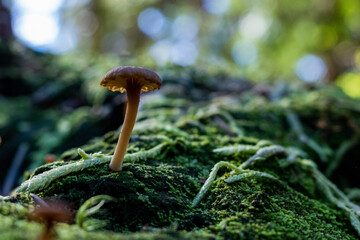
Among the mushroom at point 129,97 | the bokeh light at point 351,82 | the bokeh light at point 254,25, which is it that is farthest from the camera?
the bokeh light at point 254,25

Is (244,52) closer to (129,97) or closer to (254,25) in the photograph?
(254,25)

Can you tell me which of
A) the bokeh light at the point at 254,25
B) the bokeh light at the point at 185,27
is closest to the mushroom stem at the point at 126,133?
the bokeh light at the point at 254,25

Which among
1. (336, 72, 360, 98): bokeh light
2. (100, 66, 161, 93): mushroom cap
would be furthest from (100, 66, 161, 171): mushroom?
(336, 72, 360, 98): bokeh light

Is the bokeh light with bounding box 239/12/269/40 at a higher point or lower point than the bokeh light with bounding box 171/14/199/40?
lower

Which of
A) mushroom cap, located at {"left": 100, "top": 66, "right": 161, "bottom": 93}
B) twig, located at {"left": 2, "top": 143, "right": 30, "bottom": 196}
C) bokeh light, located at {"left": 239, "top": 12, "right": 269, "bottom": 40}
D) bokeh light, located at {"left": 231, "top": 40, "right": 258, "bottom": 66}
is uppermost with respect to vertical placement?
bokeh light, located at {"left": 239, "top": 12, "right": 269, "bottom": 40}

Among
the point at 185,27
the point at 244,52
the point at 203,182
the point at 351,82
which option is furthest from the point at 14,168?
the point at 185,27

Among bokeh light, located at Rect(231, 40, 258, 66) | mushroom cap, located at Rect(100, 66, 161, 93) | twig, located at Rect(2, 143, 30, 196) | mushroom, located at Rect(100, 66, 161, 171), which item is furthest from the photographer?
bokeh light, located at Rect(231, 40, 258, 66)

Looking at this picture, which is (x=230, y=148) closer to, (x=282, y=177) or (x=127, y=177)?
(x=282, y=177)

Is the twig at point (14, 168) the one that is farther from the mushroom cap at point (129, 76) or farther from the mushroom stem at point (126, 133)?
the mushroom cap at point (129, 76)

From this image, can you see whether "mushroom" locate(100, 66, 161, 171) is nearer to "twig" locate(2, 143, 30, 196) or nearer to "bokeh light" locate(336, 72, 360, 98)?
"twig" locate(2, 143, 30, 196)
